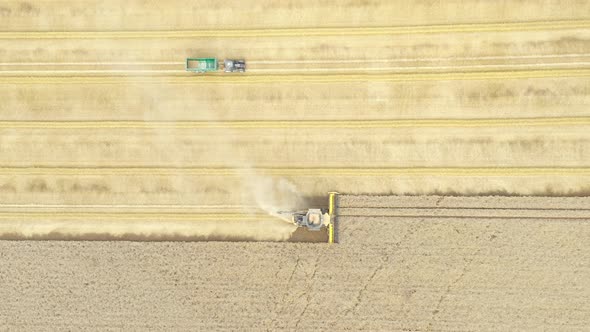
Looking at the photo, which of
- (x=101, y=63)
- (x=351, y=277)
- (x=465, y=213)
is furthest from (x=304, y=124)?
(x=101, y=63)

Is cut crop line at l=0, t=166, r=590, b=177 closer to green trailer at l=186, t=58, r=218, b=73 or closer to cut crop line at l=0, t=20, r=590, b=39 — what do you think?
green trailer at l=186, t=58, r=218, b=73

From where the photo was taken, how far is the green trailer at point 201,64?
42.8ft

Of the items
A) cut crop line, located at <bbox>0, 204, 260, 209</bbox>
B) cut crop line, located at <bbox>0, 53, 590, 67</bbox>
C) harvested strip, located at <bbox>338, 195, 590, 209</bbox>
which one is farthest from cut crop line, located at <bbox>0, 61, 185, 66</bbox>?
harvested strip, located at <bbox>338, 195, 590, 209</bbox>

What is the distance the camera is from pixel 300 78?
13242 mm

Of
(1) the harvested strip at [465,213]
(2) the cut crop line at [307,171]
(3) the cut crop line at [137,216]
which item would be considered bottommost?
(3) the cut crop line at [137,216]

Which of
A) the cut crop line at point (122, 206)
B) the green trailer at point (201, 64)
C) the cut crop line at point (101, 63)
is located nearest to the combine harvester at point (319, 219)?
the cut crop line at point (122, 206)

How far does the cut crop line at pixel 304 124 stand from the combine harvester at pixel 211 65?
5.43 ft

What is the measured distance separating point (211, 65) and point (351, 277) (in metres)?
7.96

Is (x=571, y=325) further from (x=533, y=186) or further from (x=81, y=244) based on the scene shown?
(x=81, y=244)

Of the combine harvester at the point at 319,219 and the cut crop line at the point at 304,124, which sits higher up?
the cut crop line at the point at 304,124

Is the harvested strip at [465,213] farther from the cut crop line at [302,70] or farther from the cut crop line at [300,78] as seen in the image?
the cut crop line at [302,70]

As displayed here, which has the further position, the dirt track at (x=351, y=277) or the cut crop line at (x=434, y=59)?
the cut crop line at (x=434, y=59)

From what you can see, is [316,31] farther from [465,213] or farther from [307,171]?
[465,213]

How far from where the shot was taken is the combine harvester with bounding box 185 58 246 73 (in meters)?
13.0
